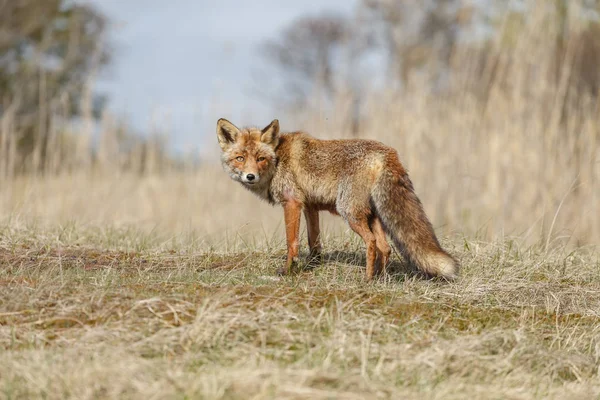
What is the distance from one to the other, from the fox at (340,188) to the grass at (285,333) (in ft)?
0.65

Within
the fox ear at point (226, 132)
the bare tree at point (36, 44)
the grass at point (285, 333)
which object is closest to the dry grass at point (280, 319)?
Answer: the grass at point (285, 333)

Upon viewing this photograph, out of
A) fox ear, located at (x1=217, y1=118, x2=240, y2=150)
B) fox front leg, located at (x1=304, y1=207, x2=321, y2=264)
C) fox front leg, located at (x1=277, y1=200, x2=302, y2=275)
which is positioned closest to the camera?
fox front leg, located at (x1=277, y1=200, x2=302, y2=275)

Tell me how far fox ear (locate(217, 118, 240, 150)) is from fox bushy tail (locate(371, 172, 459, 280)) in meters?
1.19

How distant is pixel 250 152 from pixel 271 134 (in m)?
0.21

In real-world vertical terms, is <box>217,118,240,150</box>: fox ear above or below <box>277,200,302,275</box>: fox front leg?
above

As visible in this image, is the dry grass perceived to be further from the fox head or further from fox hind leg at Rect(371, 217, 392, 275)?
the fox head

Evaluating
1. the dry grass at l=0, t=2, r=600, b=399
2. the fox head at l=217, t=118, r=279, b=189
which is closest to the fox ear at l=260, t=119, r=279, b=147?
the fox head at l=217, t=118, r=279, b=189

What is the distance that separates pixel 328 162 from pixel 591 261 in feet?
8.20

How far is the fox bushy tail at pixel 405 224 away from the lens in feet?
14.9

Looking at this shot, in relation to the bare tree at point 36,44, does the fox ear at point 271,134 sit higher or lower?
lower

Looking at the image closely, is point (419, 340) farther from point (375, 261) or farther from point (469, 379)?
point (375, 261)

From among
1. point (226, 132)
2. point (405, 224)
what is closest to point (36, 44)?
point (226, 132)

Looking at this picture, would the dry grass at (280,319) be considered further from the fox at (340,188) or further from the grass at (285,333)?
the fox at (340,188)

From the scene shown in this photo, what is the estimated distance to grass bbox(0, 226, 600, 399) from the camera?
297 cm
